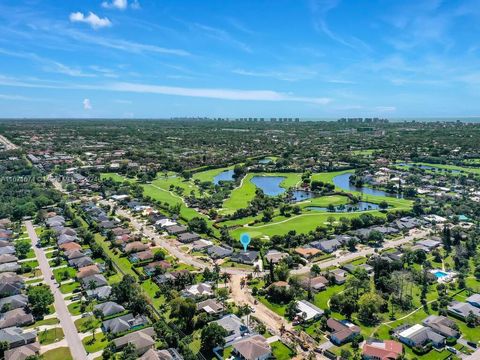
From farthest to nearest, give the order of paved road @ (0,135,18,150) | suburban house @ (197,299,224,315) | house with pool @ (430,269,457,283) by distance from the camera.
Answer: paved road @ (0,135,18,150) < house with pool @ (430,269,457,283) < suburban house @ (197,299,224,315)

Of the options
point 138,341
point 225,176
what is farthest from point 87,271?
point 225,176

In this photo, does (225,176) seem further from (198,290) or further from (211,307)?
(211,307)

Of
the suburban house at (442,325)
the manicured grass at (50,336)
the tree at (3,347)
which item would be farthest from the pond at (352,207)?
the tree at (3,347)

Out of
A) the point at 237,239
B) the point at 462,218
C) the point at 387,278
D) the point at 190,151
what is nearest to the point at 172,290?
the point at 237,239

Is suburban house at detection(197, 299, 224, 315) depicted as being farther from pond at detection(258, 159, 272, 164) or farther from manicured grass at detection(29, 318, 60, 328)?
pond at detection(258, 159, 272, 164)

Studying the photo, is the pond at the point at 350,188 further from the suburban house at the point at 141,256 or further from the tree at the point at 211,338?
the tree at the point at 211,338

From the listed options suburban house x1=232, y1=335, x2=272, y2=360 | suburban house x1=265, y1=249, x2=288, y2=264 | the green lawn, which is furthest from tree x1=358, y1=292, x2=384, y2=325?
the green lawn
